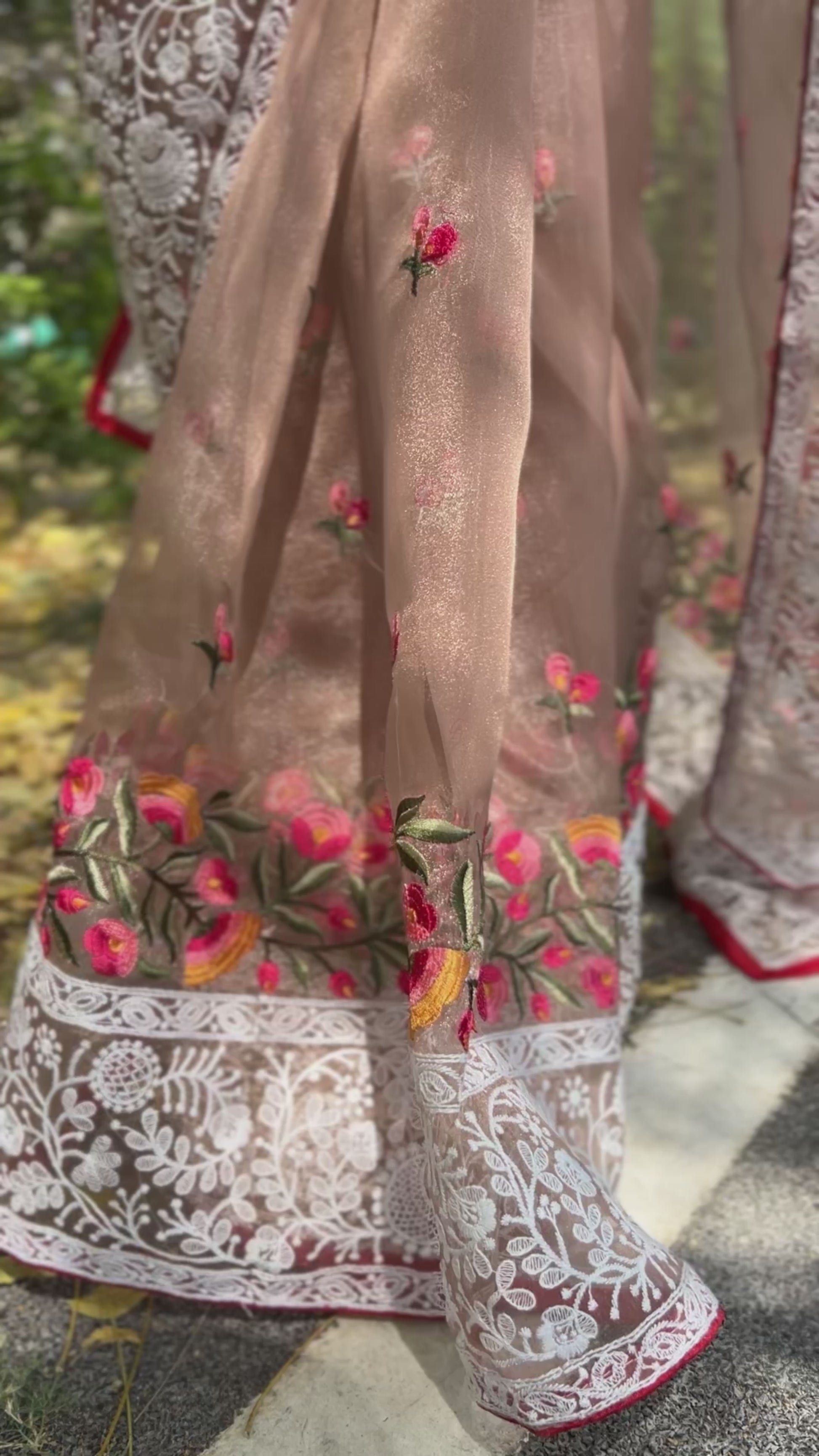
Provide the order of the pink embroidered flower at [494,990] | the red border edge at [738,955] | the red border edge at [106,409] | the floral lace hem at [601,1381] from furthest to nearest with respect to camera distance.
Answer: the red border edge at [106,409], the red border edge at [738,955], the pink embroidered flower at [494,990], the floral lace hem at [601,1381]

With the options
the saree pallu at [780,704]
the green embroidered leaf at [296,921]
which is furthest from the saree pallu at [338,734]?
the saree pallu at [780,704]

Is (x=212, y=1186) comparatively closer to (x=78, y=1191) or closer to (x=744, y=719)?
(x=78, y=1191)

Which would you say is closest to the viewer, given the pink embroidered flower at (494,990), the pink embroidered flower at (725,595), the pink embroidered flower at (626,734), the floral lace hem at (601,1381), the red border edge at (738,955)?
Result: the floral lace hem at (601,1381)

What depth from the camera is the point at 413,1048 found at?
1002mm

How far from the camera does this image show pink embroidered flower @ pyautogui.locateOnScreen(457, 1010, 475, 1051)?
0.99 meters

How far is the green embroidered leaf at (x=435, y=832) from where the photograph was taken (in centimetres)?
98

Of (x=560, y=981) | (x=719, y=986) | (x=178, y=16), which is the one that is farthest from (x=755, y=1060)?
(x=178, y=16)

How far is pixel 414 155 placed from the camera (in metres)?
1.03

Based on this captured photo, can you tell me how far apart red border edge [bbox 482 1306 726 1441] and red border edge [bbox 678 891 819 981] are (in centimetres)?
56

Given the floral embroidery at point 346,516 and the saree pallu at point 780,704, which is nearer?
the floral embroidery at point 346,516

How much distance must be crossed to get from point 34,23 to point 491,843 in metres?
2.50

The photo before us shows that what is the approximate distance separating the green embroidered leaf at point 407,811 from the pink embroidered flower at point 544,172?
491 millimetres

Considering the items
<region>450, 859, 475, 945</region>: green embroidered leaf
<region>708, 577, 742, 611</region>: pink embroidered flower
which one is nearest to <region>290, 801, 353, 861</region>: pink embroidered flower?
<region>450, 859, 475, 945</region>: green embroidered leaf

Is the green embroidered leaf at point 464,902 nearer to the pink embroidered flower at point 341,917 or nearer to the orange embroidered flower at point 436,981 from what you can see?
the orange embroidered flower at point 436,981
